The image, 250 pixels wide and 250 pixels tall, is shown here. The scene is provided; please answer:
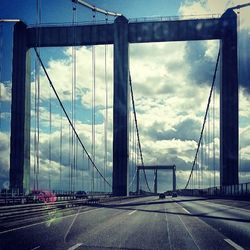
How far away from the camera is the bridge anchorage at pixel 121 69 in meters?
53.2

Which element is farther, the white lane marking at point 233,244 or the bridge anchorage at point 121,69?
the bridge anchorage at point 121,69

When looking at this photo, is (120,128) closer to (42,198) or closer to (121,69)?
(121,69)

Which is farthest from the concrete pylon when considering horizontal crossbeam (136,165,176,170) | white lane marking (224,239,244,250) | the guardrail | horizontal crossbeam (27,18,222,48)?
horizontal crossbeam (136,165,176,170)

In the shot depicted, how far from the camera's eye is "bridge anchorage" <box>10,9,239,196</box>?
174 ft

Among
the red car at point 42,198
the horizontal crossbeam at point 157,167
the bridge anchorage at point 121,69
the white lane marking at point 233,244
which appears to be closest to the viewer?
the white lane marking at point 233,244

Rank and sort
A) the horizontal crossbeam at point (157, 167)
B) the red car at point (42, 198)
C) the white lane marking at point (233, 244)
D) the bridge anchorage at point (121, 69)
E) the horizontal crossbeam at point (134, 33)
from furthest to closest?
the horizontal crossbeam at point (157, 167) < the horizontal crossbeam at point (134, 33) < the bridge anchorage at point (121, 69) < the red car at point (42, 198) < the white lane marking at point (233, 244)

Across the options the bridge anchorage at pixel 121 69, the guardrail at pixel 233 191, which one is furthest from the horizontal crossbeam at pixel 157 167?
the bridge anchorage at pixel 121 69

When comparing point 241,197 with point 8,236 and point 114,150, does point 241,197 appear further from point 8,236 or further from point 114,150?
point 8,236

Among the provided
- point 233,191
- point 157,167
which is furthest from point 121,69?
point 157,167

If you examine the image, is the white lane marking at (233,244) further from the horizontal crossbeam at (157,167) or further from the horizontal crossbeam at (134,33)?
the horizontal crossbeam at (157,167)

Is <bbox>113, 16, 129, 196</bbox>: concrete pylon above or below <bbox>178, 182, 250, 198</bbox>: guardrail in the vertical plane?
above

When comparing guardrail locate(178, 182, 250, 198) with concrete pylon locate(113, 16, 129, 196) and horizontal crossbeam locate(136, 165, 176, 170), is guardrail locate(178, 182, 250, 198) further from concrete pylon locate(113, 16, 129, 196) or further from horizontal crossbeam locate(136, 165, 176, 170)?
horizontal crossbeam locate(136, 165, 176, 170)

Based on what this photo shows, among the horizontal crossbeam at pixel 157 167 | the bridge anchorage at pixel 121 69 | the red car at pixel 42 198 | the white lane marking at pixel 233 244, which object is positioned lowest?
the red car at pixel 42 198

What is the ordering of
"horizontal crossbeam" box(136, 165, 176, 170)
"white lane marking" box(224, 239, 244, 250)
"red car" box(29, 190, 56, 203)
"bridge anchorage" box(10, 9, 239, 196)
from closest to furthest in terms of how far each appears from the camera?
"white lane marking" box(224, 239, 244, 250)
"red car" box(29, 190, 56, 203)
"bridge anchorage" box(10, 9, 239, 196)
"horizontal crossbeam" box(136, 165, 176, 170)
